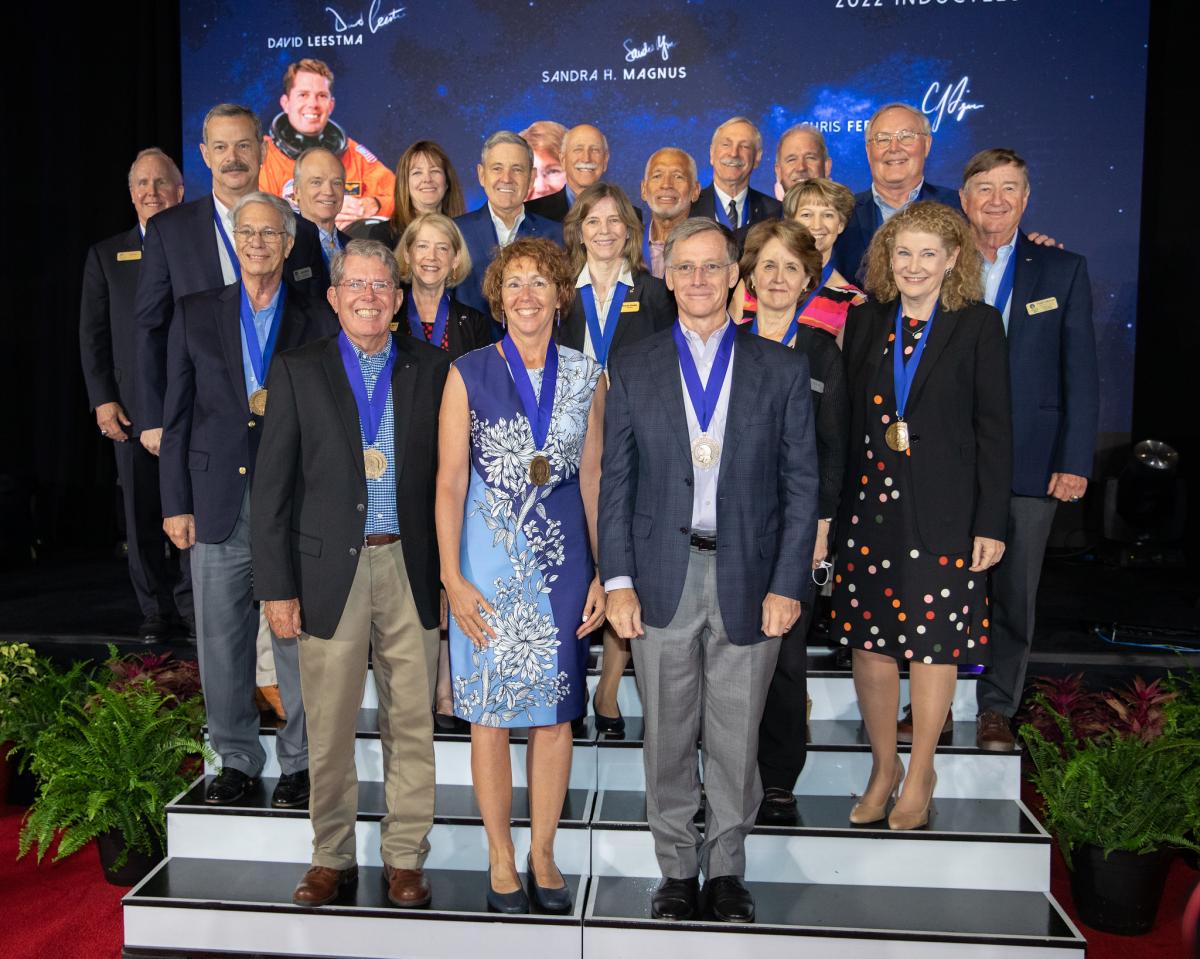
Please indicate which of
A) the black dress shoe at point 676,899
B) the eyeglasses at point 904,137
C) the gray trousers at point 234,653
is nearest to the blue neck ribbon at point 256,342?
the gray trousers at point 234,653

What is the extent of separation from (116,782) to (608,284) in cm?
217

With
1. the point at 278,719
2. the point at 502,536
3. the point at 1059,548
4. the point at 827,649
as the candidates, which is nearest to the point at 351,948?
the point at 278,719

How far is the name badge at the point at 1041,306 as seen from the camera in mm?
3473

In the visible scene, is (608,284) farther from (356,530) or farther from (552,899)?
(552,899)

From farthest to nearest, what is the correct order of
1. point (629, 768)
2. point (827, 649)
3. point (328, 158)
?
point (328, 158) → point (827, 649) → point (629, 768)

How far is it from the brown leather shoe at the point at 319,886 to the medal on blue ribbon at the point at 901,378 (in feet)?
6.13

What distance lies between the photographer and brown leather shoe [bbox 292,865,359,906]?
115 inches

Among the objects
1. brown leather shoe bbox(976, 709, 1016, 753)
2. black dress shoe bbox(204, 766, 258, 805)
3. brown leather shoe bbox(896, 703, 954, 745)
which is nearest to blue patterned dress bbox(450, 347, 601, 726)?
black dress shoe bbox(204, 766, 258, 805)

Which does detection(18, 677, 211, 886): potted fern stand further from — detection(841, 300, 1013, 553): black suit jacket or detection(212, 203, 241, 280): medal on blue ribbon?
detection(841, 300, 1013, 553): black suit jacket

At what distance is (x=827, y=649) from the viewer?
12.9ft

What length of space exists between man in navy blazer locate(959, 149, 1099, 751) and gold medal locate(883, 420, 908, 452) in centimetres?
74

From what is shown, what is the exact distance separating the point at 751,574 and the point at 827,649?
139 centimetres

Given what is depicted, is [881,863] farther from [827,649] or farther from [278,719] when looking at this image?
[278,719]

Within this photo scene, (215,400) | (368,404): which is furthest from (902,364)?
(215,400)
